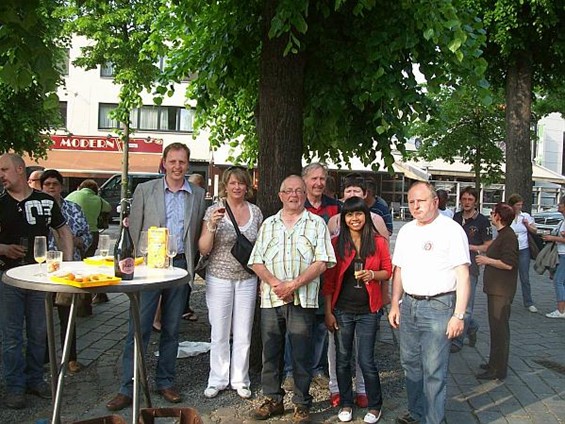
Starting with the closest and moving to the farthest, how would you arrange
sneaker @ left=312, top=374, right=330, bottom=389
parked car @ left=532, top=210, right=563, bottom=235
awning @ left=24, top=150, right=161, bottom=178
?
1. sneaker @ left=312, top=374, right=330, bottom=389
2. parked car @ left=532, top=210, right=563, bottom=235
3. awning @ left=24, top=150, right=161, bottom=178

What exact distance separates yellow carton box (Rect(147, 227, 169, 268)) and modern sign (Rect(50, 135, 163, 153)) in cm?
2767

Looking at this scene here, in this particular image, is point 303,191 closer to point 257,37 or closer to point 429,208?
point 429,208

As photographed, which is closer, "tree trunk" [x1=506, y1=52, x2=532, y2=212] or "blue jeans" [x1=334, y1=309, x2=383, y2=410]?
"blue jeans" [x1=334, y1=309, x2=383, y2=410]

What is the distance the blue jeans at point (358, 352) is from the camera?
14.8 ft

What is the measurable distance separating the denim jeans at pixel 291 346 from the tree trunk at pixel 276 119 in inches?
38.1

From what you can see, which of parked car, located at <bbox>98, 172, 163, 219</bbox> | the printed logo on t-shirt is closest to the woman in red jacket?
the printed logo on t-shirt

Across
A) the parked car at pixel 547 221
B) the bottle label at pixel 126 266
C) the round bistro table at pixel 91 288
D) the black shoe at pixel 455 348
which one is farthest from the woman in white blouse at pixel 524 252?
the parked car at pixel 547 221

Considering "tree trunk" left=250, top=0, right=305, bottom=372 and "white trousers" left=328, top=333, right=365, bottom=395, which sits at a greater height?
"tree trunk" left=250, top=0, right=305, bottom=372

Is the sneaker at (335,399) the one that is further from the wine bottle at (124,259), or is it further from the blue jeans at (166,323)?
the wine bottle at (124,259)

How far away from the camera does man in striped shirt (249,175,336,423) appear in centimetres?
446

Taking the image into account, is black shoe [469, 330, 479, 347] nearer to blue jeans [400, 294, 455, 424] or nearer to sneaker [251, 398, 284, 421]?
blue jeans [400, 294, 455, 424]

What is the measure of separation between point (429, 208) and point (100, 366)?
3.50 meters

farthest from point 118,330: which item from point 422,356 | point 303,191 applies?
point 422,356

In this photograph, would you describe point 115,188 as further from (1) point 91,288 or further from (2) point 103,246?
(1) point 91,288
